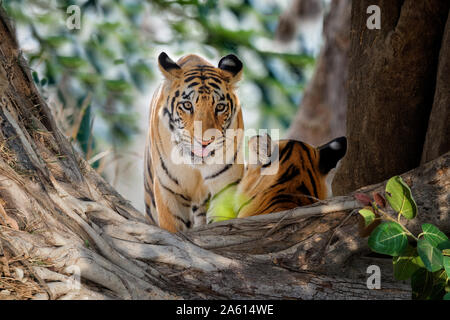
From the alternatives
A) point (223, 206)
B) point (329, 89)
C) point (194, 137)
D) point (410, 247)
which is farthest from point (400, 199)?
point (329, 89)

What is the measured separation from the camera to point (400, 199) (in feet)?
11.2

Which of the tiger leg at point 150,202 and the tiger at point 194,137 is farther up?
the tiger at point 194,137

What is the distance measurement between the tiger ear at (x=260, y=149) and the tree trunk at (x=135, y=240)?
2.12 ft

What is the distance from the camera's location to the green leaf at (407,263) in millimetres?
3502

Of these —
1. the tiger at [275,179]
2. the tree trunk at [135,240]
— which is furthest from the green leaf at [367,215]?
the tiger at [275,179]

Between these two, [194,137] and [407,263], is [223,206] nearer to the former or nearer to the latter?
[194,137]

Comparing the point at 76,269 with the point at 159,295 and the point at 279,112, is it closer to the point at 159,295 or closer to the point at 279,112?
the point at 159,295

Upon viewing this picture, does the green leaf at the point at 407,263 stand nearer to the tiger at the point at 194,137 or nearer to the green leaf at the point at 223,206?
the green leaf at the point at 223,206

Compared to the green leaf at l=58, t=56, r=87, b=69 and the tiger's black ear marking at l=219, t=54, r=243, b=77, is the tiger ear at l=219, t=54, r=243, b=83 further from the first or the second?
the green leaf at l=58, t=56, r=87, b=69

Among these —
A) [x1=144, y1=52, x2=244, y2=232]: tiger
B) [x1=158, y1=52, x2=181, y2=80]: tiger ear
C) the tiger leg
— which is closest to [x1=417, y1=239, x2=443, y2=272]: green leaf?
[x1=144, y1=52, x2=244, y2=232]: tiger

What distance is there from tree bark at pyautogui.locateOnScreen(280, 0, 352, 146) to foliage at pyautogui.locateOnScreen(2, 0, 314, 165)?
889 millimetres

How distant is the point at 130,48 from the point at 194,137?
7.45 metres

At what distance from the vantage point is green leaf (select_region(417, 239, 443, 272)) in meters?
3.28
